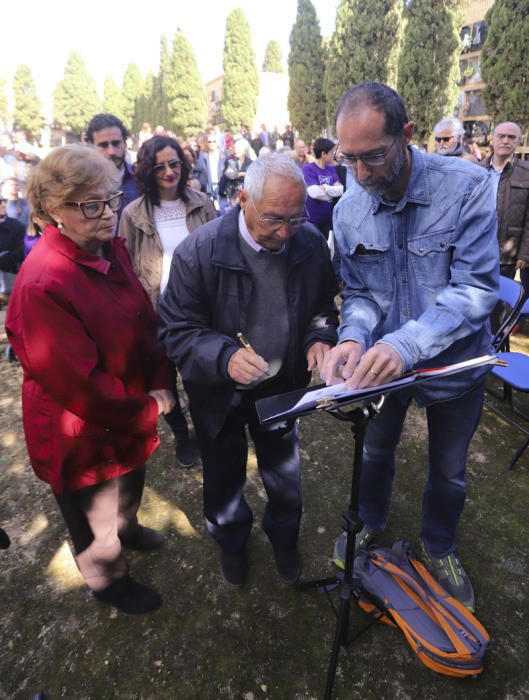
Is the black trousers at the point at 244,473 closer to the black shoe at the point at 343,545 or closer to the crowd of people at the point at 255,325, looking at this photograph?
the crowd of people at the point at 255,325

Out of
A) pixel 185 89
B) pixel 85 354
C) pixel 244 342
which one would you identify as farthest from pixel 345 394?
pixel 185 89

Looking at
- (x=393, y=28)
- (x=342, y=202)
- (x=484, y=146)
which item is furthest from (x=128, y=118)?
(x=342, y=202)

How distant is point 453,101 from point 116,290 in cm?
2124

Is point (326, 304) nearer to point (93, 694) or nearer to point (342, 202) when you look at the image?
point (342, 202)

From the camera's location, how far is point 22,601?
2.26m

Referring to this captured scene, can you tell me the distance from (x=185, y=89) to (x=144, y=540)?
42943 mm

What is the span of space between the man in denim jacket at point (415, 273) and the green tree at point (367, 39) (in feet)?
70.2

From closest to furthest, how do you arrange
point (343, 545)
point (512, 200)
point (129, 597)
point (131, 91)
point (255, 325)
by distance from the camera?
point (255, 325) < point (129, 597) < point (343, 545) < point (512, 200) < point (131, 91)

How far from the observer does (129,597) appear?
85.0 inches

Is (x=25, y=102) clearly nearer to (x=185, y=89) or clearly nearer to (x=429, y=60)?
(x=185, y=89)

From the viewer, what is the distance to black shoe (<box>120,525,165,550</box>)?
8.23ft

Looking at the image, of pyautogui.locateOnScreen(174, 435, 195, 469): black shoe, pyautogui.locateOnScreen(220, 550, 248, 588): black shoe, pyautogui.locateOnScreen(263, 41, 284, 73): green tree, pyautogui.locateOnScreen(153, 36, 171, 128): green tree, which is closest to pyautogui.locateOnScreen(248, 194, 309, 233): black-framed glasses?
pyautogui.locateOnScreen(220, 550, 248, 588): black shoe

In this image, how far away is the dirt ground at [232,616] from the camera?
6.14 feet

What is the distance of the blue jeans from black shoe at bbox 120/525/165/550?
124 cm
